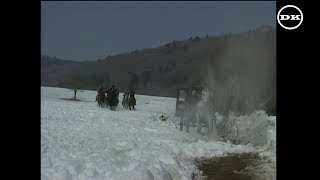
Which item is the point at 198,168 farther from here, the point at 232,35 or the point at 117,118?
the point at 232,35

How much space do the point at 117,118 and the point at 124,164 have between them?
4.61 feet

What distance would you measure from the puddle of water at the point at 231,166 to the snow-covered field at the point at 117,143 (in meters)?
0.17

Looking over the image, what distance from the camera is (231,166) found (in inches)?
275

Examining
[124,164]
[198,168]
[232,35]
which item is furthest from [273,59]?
[124,164]

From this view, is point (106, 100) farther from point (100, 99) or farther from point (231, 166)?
point (231, 166)
